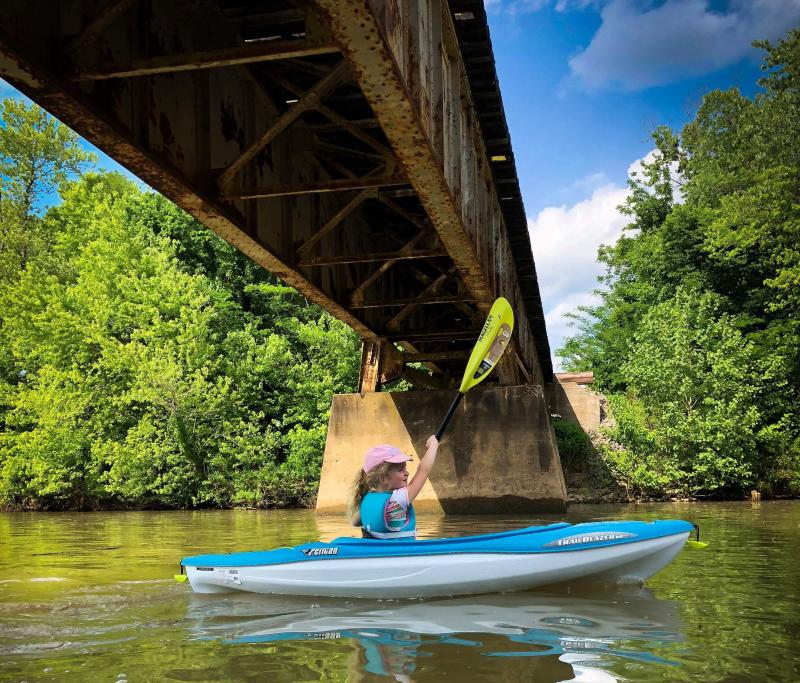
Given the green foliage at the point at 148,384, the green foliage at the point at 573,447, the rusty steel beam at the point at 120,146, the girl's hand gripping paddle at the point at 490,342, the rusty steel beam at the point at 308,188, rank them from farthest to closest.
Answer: the green foliage at the point at 573,447, the green foliage at the point at 148,384, the girl's hand gripping paddle at the point at 490,342, the rusty steel beam at the point at 308,188, the rusty steel beam at the point at 120,146

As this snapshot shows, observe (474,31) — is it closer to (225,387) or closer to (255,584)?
(255,584)

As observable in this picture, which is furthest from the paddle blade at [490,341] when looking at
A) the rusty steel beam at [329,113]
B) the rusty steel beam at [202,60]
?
the rusty steel beam at [202,60]

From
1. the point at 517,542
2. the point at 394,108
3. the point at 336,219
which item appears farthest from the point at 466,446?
the point at 394,108

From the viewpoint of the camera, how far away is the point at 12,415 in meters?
24.6

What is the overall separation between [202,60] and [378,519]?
135 inches

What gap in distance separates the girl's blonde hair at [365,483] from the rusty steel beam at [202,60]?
2.90m

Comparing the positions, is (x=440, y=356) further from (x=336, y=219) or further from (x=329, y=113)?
(x=329, y=113)

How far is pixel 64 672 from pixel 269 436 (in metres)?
20.5

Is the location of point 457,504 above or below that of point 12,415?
below

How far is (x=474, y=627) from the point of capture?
4645 mm

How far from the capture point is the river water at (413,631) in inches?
144

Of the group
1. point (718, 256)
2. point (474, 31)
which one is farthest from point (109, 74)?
point (718, 256)

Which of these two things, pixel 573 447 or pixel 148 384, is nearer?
pixel 148 384

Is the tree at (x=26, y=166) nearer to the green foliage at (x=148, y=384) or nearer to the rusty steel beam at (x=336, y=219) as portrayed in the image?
the green foliage at (x=148, y=384)
